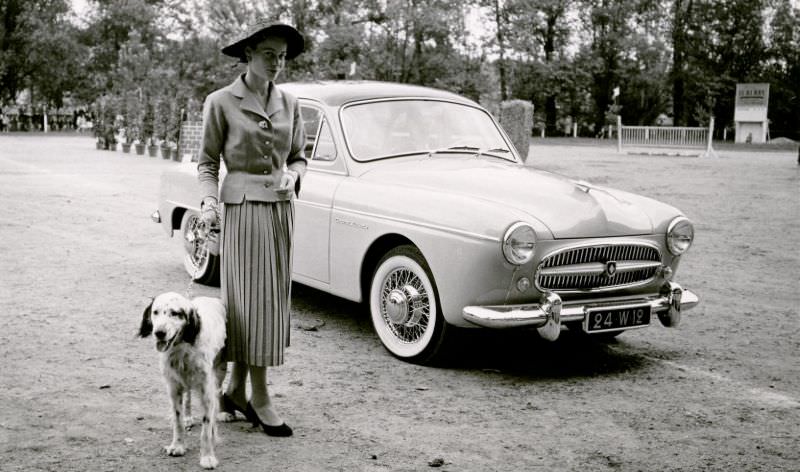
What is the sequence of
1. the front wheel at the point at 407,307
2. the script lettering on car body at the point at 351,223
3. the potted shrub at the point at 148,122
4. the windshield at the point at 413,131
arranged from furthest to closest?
the potted shrub at the point at 148,122, the windshield at the point at 413,131, the script lettering on car body at the point at 351,223, the front wheel at the point at 407,307

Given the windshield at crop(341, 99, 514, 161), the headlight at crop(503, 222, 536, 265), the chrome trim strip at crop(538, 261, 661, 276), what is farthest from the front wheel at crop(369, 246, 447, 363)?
the windshield at crop(341, 99, 514, 161)

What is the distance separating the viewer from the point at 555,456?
4238mm

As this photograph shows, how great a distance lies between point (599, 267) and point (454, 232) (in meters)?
0.91

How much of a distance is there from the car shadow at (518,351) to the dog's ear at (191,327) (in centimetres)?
211

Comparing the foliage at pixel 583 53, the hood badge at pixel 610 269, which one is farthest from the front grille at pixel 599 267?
the foliage at pixel 583 53

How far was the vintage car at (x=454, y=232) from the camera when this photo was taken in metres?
5.36

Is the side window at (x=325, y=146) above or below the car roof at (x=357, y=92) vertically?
below

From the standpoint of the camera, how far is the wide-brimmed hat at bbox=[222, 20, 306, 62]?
4.15m

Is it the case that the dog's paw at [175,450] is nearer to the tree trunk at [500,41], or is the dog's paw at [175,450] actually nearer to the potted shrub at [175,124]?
the potted shrub at [175,124]

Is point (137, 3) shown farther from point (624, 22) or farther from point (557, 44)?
point (624, 22)

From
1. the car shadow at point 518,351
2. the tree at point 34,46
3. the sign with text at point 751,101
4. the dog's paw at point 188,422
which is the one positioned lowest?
the car shadow at point 518,351

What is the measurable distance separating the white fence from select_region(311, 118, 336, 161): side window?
1167 inches

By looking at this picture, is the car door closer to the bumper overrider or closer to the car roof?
the car roof

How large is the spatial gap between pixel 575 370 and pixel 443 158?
1.85 meters
